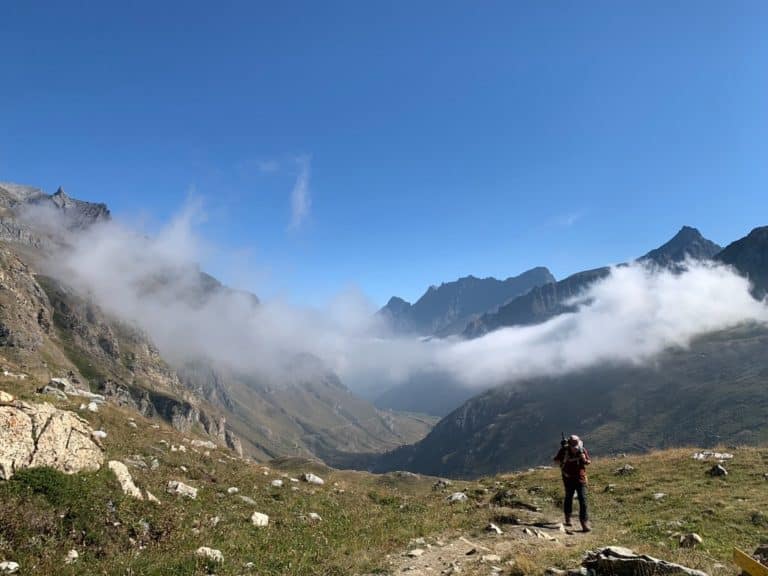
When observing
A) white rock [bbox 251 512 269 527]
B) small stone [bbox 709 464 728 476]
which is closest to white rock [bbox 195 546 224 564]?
white rock [bbox 251 512 269 527]

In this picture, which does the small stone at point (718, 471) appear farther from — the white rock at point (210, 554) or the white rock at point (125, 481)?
the white rock at point (125, 481)

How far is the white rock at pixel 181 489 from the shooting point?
2017 centimetres

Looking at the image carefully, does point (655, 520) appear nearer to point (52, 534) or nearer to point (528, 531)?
point (528, 531)

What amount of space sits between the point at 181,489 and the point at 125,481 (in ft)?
12.2

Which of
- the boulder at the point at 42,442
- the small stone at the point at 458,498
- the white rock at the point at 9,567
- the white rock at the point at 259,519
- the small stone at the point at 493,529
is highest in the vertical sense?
the boulder at the point at 42,442

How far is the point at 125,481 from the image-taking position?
685 inches

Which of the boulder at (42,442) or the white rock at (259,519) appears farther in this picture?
the white rock at (259,519)

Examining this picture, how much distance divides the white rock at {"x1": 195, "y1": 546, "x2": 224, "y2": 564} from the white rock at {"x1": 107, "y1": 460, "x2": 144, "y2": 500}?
4446mm

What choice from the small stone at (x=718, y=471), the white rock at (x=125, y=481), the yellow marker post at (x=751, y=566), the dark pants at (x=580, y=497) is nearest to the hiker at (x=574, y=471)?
the dark pants at (x=580, y=497)

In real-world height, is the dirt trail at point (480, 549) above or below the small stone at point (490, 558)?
below

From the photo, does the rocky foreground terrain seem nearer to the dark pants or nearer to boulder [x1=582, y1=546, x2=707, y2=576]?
boulder [x1=582, y1=546, x2=707, y2=576]

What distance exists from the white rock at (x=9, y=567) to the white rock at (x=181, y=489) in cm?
867

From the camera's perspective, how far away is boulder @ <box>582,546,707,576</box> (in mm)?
10531

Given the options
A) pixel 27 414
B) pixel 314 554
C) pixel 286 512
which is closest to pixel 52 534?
pixel 27 414
